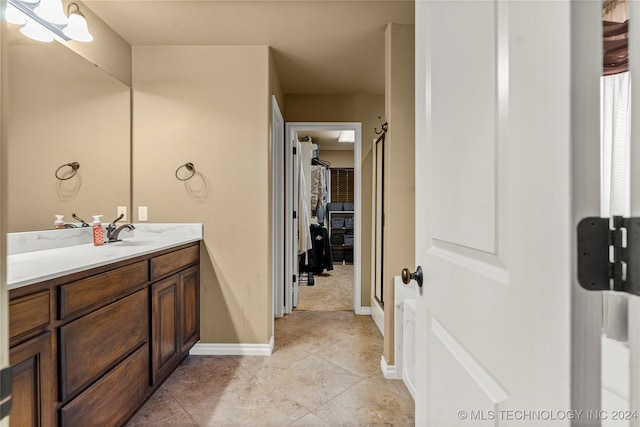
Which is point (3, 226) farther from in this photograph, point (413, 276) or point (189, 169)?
point (189, 169)

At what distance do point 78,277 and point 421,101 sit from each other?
1418 mm

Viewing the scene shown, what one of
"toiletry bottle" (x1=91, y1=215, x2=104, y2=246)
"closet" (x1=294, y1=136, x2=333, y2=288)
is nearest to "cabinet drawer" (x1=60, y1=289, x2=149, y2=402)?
"toiletry bottle" (x1=91, y1=215, x2=104, y2=246)

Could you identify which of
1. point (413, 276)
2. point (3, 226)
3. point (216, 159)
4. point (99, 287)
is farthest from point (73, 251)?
point (413, 276)

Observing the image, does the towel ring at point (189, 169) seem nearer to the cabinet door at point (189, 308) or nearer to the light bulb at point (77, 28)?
the cabinet door at point (189, 308)

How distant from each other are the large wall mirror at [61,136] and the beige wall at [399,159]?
6.61 feet

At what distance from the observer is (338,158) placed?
279 inches

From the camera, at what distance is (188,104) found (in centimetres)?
248

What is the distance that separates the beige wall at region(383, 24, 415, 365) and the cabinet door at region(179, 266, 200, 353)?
1417 mm

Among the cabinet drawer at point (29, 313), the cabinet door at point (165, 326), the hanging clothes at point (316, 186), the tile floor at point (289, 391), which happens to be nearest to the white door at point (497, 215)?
the tile floor at point (289, 391)

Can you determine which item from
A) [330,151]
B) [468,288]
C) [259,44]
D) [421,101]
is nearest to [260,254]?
[259,44]

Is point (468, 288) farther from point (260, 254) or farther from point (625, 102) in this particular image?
point (260, 254)

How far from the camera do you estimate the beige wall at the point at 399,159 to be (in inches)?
84.9

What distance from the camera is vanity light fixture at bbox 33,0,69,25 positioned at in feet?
5.53

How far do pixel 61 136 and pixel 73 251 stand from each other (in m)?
0.70
